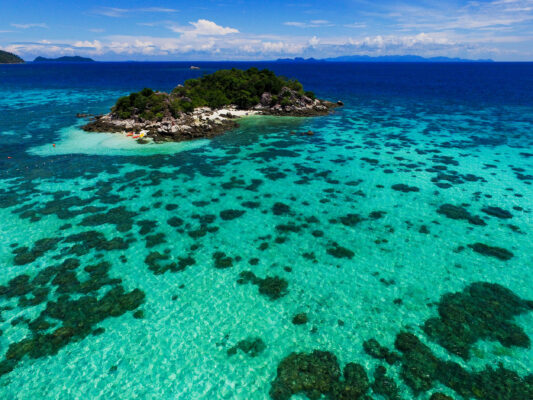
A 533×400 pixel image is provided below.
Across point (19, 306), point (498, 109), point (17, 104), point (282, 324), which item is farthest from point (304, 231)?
point (17, 104)

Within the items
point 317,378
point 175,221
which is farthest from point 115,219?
point 317,378

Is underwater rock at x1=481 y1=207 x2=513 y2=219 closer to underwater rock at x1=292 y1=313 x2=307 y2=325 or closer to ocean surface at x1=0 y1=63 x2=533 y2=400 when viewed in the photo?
ocean surface at x1=0 y1=63 x2=533 y2=400

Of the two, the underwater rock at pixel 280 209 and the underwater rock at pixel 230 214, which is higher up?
the underwater rock at pixel 280 209

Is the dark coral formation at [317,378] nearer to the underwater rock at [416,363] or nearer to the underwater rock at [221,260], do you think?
the underwater rock at [416,363]

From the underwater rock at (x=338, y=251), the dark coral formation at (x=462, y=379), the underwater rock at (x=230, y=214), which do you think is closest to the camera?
the dark coral formation at (x=462, y=379)

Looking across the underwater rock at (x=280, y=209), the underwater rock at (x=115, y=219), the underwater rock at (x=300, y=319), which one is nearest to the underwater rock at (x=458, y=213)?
the underwater rock at (x=280, y=209)

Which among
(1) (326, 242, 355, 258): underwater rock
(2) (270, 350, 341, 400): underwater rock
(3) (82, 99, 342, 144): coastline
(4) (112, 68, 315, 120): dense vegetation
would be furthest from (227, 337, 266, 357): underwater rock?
(4) (112, 68, 315, 120): dense vegetation
